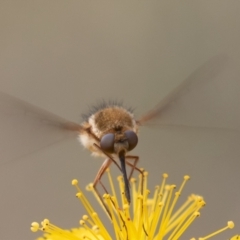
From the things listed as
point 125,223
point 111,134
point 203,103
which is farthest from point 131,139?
point 203,103

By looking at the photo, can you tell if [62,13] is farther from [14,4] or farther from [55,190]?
[55,190]

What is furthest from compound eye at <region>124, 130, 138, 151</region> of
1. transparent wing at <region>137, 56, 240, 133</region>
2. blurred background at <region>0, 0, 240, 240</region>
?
blurred background at <region>0, 0, 240, 240</region>

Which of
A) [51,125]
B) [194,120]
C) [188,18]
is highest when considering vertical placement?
[188,18]

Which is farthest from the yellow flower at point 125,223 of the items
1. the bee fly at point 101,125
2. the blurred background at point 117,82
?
the blurred background at point 117,82

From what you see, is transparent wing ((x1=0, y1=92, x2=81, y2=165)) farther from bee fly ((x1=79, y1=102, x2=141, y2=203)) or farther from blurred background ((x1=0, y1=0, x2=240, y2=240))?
blurred background ((x1=0, y1=0, x2=240, y2=240))

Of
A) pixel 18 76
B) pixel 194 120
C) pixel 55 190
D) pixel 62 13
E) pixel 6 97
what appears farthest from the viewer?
pixel 62 13

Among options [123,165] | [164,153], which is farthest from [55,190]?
[123,165]

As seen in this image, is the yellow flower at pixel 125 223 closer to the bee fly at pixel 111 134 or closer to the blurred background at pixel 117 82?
the bee fly at pixel 111 134
